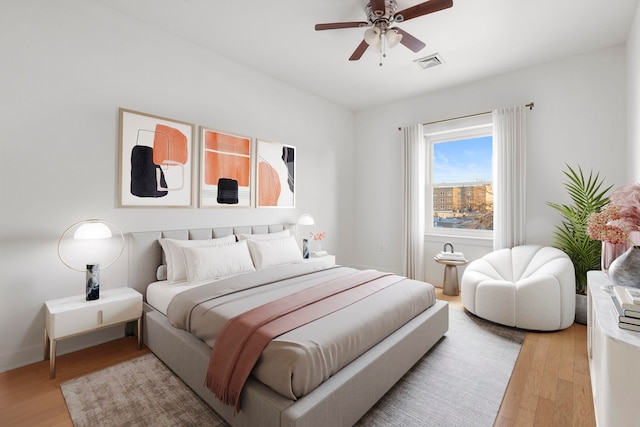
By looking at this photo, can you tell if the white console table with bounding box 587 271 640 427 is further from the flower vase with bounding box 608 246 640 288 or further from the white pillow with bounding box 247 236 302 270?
the white pillow with bounding box 247 236 302 270

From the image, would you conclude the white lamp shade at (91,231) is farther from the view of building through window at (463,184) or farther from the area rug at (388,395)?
the view of building through window at (463,184)

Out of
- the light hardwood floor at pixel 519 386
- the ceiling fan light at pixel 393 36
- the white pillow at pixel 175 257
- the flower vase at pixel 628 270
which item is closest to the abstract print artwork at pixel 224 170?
the white pillow at pixel 175 257

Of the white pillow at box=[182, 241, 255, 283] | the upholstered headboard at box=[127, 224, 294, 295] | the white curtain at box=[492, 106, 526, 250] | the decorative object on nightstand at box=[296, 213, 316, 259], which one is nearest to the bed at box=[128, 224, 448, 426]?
the upholstered headboard at box=[127, 224, 294, 295]

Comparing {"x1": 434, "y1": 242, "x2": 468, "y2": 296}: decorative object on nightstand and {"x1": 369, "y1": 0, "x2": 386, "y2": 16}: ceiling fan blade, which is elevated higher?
{"x1": 369, "y1": 0, "x2": 386, "y2": 16}: ceiling fan blade

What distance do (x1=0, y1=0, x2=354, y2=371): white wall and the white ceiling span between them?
30 cm

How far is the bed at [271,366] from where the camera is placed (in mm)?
1424

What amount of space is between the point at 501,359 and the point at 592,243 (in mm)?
1776

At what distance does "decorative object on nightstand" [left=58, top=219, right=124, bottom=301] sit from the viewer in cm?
231

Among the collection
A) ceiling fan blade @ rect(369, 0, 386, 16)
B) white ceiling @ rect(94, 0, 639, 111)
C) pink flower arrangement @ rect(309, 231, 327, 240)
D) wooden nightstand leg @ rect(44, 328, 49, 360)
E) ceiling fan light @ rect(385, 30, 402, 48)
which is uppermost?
white ceiling @ rect(94, 0, 639, 111)

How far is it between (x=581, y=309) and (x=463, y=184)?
205 centimetres

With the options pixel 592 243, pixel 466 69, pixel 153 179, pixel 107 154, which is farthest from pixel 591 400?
pixel 107 154

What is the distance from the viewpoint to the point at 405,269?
464cm

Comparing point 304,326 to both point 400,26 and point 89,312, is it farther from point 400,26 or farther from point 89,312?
point 400,26

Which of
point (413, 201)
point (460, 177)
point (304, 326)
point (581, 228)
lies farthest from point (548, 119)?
point (304, 326)
